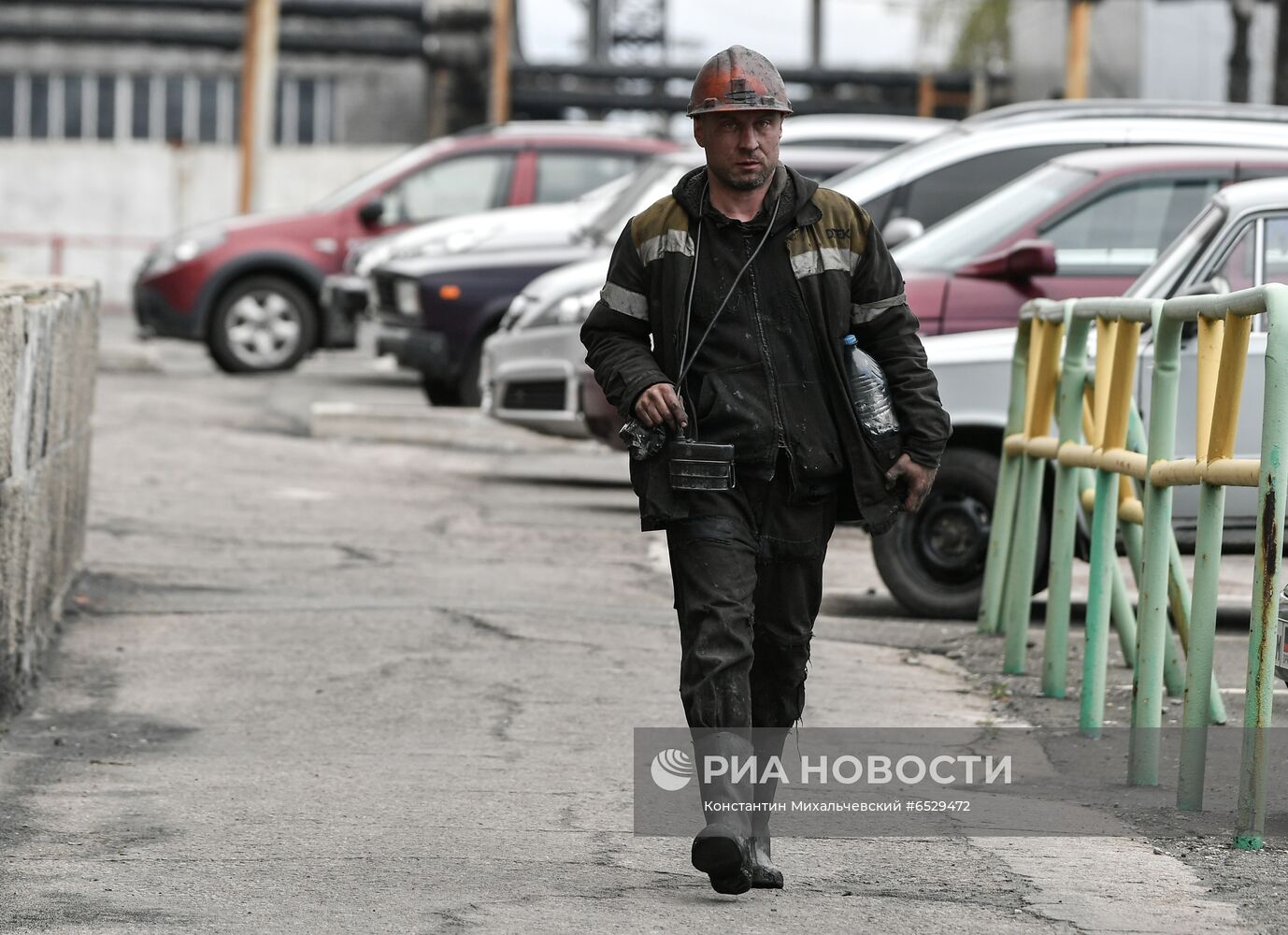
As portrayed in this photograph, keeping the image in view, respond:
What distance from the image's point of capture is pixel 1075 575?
34.6ft

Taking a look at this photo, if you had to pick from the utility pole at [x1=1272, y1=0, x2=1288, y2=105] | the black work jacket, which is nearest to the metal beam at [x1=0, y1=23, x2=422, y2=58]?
the utility pole at [x1=1272, y1=0, x2=1288, y2=105]

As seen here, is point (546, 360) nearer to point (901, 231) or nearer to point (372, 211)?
point (901, 231)

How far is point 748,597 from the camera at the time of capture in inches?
189

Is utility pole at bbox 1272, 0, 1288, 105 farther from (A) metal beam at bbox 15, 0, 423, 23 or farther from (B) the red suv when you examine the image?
(A) metal beam at bbox 15, 0, 423, 23

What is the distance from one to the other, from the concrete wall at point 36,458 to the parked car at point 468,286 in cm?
630

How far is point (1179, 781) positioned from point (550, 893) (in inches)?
67.8

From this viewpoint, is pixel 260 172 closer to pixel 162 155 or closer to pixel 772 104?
pixel 162 155

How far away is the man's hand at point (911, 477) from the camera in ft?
16.1

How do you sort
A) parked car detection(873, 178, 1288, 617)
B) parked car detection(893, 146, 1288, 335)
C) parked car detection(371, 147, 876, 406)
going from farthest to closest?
1. parked car detection(371, 147, 876, 406)
2. parked car detection(893, 146, 1288, 335)
3. parked car detection(873, 178, 1288, 617)

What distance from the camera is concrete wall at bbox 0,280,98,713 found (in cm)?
643

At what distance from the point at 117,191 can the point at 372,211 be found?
634 inches

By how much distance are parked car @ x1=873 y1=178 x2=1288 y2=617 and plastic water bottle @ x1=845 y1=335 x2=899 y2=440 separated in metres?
3.43

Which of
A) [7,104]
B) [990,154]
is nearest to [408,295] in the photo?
[990,154]

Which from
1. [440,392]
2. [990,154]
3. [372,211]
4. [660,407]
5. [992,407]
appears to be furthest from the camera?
[372,211]
